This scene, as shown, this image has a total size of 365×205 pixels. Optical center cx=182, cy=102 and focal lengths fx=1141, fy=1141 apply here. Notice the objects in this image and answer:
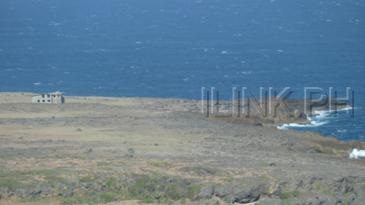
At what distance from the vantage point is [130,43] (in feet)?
487

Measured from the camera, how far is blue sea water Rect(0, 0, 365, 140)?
110 metres

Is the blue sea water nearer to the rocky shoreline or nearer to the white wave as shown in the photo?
the white wave

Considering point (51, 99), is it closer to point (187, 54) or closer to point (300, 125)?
point (300, 125)

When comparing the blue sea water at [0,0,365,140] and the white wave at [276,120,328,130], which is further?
the blue sea water at [0,0,365,140]

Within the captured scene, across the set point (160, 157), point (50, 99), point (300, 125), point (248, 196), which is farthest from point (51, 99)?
point (248, 196)

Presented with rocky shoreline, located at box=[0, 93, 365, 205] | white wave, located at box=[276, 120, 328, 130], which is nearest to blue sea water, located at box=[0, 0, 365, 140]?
white wave, located at box=[276, 120, 328, 130]

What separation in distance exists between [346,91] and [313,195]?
5598 centimetres

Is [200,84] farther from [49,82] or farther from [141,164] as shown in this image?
[141,164]

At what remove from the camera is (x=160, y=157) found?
205 feet

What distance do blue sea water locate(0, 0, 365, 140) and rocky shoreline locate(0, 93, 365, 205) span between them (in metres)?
10.2

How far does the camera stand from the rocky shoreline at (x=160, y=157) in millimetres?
50125

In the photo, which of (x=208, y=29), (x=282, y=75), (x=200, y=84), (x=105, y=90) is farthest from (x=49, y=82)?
(x=208, y=29)

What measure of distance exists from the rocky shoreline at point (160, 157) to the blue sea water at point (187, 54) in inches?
402

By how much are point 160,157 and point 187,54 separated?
238 ft
